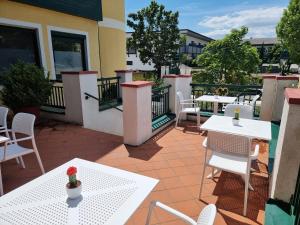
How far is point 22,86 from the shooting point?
3.98 meters

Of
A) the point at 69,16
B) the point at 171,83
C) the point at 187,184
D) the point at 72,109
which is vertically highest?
the point at 69,16

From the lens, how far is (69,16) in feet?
20.0

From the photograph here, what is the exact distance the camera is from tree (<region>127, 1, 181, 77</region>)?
49.6 feet

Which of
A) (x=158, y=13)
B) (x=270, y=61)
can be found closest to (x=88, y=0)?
(x=158, y=13)

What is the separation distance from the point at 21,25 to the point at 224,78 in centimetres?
865

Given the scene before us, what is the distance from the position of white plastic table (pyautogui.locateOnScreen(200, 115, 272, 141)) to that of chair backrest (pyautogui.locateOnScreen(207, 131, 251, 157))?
0.27 m

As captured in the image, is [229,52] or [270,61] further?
[270,61]

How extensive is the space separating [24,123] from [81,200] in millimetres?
1679

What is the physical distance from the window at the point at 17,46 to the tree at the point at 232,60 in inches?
309

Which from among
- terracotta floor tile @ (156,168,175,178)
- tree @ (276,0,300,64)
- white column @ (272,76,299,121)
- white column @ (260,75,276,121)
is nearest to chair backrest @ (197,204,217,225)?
terracotta floor tile @ (156,168,175,178)

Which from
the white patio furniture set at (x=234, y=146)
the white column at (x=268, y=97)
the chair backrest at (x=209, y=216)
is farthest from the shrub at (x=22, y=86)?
the white column at (x=268, y=97)

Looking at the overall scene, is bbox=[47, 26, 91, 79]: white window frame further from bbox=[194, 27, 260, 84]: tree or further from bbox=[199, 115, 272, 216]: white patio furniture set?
bbox=[194, 27, 260, 84]: tree

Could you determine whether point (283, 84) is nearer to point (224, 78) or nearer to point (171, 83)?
point (171, 83)

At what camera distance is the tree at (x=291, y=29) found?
11.9 meters
